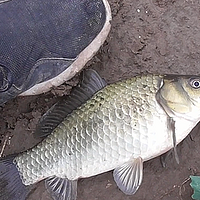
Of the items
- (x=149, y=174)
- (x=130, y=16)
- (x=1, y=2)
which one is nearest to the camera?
(x=1, y=2)

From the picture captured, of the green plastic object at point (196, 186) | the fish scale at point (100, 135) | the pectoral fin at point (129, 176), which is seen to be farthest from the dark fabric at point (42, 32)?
the green plastic object at point (196, 186)

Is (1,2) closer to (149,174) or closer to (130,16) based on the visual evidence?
(130,16)

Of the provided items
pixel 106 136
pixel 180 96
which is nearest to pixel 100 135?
pixel 106 136

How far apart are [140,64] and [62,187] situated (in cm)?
74

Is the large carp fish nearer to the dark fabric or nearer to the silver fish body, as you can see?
the silver fish body

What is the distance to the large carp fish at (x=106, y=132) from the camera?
2199mm

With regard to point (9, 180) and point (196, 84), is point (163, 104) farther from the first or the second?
point (9, 180)

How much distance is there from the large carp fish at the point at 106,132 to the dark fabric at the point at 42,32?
17 centimetres

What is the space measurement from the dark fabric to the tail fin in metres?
0.32

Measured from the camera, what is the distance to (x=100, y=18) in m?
2.42

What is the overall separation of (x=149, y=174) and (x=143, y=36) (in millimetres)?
698

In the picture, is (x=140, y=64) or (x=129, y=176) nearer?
(x=129, y=176)

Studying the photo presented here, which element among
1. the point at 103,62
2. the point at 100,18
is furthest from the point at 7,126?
the point at 100,18

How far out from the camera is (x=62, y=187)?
2381 mm
